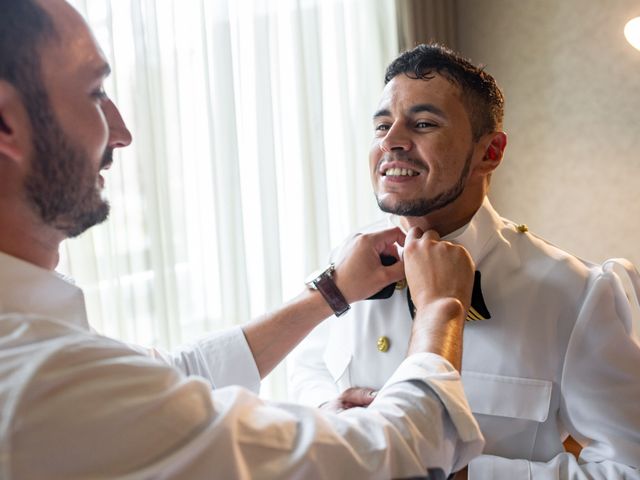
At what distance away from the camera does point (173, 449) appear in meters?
0.69

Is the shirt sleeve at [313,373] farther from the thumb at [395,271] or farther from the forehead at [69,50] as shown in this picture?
the forehead at [69,50]

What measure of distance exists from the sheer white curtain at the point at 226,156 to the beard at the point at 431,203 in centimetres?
90

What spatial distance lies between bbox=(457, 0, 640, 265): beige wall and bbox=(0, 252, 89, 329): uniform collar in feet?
8.28

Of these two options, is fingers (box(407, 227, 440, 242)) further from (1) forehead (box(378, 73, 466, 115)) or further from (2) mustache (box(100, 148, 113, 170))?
(2) mustache (box(100, 148, 113, 170))

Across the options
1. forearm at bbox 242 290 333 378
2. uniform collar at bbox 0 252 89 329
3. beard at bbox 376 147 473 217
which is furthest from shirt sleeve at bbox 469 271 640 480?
uniform collar at bbox 0 252 89 329

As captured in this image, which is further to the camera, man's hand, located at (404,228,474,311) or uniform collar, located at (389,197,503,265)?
uniform collar, located at (389,197,503,265)

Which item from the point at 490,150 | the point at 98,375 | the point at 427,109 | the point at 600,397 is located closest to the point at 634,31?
the point at 490,150

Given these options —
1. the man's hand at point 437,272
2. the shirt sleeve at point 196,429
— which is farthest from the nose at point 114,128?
the man's hand at point 437,272

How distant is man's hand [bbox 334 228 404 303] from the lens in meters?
1.31

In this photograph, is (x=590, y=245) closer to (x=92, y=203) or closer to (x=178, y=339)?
(x=178, y=339)

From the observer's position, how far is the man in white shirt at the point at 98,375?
0.66 metres

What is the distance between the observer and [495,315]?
128 centimetres

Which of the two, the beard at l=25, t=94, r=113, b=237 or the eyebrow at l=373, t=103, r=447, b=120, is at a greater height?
the eyebrow at l=373, t=103, r=447, b=120

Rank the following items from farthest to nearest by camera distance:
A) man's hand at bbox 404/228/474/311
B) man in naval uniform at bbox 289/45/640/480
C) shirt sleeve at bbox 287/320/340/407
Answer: shirt sleeve at bbox 287/320/340/407, man in naval uniform at bbox 289/45/640/480, man's hand at bbox 404/228/474/311
